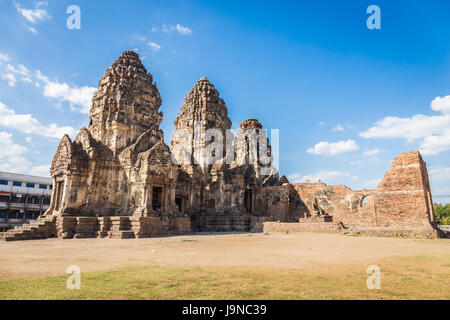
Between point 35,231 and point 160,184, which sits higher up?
point 160,184

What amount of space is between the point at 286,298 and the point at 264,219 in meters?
21.9

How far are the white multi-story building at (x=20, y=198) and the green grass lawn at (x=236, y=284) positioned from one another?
1680 inches

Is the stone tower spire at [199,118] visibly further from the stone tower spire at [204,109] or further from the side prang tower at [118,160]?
the side prang tower at [118,160]

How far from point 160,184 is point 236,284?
51.4 ft

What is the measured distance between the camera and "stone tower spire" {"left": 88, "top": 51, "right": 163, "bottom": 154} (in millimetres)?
21297

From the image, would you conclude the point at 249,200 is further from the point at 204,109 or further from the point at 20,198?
the point at 20,198

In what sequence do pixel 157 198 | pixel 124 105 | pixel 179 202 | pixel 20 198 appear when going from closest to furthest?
1. pixel 157 198
2. pixel 124 105
3. pixel 179 202
4. pixel 20 198

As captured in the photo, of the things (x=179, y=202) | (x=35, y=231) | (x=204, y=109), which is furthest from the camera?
(x=204, y=109)

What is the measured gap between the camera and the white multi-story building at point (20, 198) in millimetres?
39022

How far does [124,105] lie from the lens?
21.9 meters

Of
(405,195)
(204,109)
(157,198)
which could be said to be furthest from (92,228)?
(405,195)

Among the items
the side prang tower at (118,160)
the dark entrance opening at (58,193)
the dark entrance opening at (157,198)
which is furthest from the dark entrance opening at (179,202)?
the dark entrance opening at (58,193)

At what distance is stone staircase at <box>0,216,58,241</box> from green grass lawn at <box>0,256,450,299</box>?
1177 centimetres
